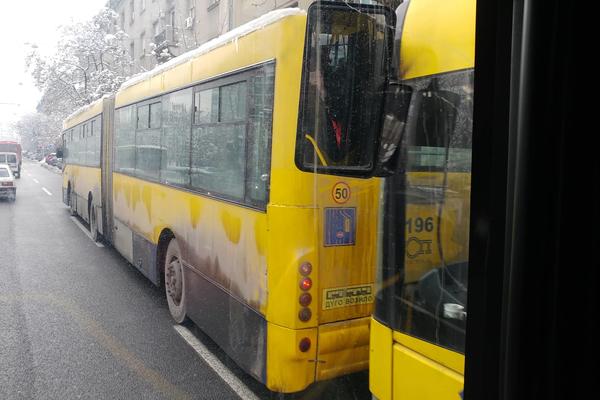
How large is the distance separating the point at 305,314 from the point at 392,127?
1.54 m

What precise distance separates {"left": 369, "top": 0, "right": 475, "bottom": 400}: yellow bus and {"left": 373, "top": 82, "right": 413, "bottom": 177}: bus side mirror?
0.03m

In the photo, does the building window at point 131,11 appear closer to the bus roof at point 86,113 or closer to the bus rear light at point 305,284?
the bus roof at point 86,113

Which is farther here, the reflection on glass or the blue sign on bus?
the blue sign on bus

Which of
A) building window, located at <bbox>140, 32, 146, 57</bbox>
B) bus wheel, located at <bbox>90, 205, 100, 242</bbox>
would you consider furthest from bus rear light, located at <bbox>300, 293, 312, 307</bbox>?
building window, located at <bbox>140, 32, 146, 57</bbox>

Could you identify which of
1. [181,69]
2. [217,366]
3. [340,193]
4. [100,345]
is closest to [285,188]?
[340,193]

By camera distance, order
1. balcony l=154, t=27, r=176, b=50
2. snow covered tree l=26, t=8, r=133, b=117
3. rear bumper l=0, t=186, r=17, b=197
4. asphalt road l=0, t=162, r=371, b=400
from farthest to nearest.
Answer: snow covered tree l=26, t=8, r=133, b=117, rear bumper l=0, t=186, r=17, b=197, balcony l=154, t=27, r=176, b=50, asphalt road l=0, t=162, r=371, b=400

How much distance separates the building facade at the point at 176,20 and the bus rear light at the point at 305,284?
7.34 metres

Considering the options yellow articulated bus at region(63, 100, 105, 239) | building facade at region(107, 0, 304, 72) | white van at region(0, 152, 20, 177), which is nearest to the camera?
yellow articulated bus at region(63, 100, 105, 239)

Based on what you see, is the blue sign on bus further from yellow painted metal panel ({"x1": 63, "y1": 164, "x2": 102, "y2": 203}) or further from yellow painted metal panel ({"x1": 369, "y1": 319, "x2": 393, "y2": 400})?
yellow painted metal panel ({"x1": 63, "y1": 164, "x2": 102, "y2": 203})

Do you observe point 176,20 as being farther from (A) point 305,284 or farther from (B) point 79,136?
(A) point 305,284

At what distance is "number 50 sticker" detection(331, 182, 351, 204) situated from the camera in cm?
353

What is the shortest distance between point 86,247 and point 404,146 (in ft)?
32.5

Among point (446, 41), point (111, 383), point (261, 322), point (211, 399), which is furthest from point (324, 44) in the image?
point (111, 383)

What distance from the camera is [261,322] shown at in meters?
3.67
